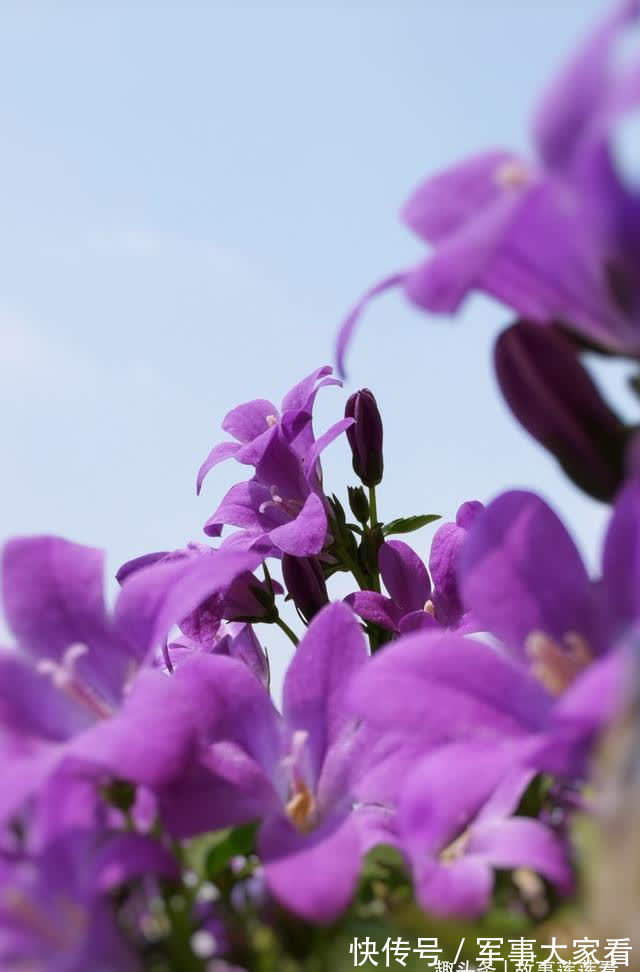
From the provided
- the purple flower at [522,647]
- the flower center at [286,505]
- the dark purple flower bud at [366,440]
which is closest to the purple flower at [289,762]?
the purple flower at [522,647]

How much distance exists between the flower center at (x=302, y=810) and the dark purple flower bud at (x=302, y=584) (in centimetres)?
55

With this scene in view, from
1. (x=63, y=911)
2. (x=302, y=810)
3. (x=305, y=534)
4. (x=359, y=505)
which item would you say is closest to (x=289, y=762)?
(x=302, y=810)

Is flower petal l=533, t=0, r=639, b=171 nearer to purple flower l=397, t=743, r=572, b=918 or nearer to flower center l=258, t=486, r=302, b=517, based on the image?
purple flower l=397, t=743, r=572, b=918

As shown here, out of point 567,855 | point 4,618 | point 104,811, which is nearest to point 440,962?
point 567,855

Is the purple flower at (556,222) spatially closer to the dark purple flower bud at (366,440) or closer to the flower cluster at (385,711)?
the flower cluster at (385,711)

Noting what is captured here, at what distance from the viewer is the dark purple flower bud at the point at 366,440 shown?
1.60m

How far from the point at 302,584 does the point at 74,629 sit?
0.54 meters

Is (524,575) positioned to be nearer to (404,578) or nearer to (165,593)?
(165,593)

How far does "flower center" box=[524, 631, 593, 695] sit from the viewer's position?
777 millimetres

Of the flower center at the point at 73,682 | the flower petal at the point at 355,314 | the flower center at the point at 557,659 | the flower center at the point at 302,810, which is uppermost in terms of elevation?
the flower petal at the point at 355,314

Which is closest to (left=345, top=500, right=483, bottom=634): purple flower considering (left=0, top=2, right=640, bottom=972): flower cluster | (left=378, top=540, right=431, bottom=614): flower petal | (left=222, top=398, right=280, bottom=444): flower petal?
(left=378, top=540, right=431, bottom=614): flower petal

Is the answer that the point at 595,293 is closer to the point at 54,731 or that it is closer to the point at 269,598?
the point at 54,731

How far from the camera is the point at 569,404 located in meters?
0.83

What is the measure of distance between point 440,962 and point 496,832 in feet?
0.36
